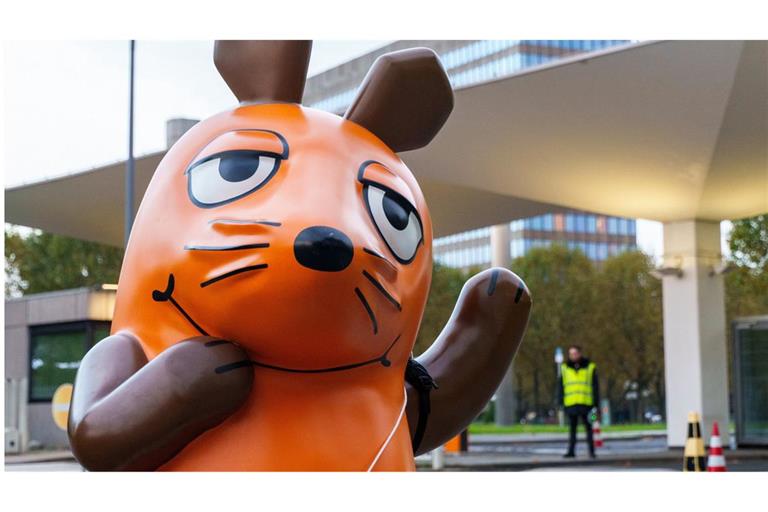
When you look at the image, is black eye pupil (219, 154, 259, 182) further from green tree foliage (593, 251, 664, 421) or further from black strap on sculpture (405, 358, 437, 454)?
green tree foliage (593, 251, 664, 421)

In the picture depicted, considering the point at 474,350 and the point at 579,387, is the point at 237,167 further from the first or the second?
the point at 579,387

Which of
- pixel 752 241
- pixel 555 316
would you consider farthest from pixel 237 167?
pixel 555 316

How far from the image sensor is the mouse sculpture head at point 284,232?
3.48 m

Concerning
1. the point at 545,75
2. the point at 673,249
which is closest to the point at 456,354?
the point at 545,75

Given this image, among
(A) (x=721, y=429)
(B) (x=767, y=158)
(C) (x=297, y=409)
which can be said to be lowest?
(A) (x=721, y=429)

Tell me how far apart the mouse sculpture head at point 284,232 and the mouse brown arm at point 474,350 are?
482mm

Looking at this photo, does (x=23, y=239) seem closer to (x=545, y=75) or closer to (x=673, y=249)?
(x=673, y=249)

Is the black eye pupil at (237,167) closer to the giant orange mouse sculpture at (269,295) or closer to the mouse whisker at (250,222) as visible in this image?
the giant orange mouse sculpture at (269,295)

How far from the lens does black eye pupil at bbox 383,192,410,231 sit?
379 centimetres

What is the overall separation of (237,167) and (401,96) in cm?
79

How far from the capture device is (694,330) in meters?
15.5
